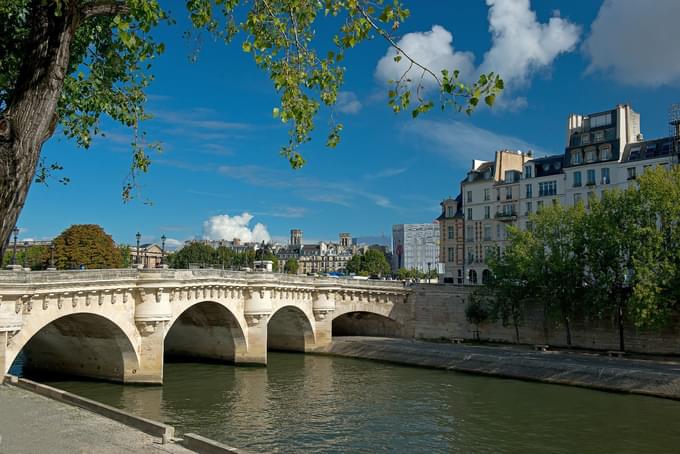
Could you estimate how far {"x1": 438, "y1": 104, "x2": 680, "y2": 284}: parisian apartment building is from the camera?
61531mm

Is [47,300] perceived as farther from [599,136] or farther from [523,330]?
[599,136]

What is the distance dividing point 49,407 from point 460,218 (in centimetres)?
5968

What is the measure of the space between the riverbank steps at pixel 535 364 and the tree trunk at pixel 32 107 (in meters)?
36.7

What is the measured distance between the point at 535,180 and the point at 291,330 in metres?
32.3

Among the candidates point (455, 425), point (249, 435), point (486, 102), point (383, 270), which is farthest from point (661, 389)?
point (383, 270)

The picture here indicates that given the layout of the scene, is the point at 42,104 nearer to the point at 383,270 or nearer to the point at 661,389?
the point at 661,389

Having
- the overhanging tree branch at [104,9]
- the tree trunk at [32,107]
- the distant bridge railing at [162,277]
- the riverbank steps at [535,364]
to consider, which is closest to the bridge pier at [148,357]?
the distant bridge railing at [162,277]

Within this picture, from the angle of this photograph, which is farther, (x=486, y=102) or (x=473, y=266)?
(x=473, y=266)

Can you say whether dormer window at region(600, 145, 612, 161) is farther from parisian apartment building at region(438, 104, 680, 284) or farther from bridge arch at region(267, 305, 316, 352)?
bridge arch at region(267, 305, 316, 352)

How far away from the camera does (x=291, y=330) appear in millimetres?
56750

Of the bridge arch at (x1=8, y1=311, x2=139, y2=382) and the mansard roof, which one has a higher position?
the mansard roof

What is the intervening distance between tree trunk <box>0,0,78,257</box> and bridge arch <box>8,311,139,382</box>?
1168 inches

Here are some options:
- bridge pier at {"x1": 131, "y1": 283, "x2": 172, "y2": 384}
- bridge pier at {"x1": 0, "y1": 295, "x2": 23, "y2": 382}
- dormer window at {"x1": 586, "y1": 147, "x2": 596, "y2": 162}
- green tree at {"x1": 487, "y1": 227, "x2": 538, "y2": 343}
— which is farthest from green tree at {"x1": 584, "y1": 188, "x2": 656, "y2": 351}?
bridge pier at {"x1": 0, "y1": 295, "x2": 23, "y2": 382}

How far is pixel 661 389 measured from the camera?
3562 centimetres
